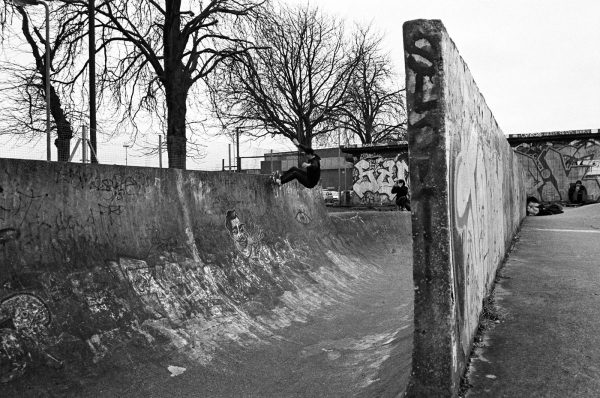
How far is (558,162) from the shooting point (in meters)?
22.1

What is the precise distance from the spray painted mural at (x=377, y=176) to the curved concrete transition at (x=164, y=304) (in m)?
19.5

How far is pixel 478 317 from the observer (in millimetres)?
3217

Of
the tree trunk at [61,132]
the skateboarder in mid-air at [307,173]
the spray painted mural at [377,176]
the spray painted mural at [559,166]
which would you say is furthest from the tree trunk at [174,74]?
the spray painted mural at [559,166]

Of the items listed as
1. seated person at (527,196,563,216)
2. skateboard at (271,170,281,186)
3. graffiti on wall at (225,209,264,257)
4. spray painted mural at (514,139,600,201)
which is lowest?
seated person at (527,196,563,216)

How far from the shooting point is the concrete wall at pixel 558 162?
21609 mm

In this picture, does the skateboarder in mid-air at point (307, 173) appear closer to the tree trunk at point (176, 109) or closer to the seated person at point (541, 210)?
the tree trunk at point (176, 109)

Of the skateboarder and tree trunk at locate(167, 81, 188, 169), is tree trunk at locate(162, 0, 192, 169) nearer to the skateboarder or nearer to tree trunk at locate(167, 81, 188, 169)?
tree trunk at locate(167, 81, 188, 169)

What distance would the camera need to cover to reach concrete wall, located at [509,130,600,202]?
70.9 feet

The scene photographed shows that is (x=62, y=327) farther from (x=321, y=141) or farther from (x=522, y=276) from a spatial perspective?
(x=321, y=141)

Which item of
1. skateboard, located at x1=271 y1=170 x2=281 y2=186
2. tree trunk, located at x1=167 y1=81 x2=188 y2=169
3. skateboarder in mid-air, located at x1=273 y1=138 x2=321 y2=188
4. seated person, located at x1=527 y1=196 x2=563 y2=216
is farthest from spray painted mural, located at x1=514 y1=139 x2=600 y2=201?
skateboard, located at x1=271 y1=170 x2=281 y2=186

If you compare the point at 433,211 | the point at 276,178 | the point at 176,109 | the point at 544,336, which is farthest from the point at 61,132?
the point at 544,336

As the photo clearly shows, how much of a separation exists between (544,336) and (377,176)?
75.0 ft

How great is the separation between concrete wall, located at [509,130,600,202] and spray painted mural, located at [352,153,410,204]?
18.8ft

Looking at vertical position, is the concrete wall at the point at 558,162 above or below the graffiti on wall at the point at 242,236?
above
